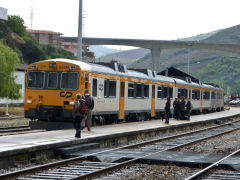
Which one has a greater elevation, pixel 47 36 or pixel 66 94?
pixel 47 36

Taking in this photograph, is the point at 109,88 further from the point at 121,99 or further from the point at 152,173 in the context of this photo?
the point at 152,173

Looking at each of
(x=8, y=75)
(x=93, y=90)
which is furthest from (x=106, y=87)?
(x=8, y=75)

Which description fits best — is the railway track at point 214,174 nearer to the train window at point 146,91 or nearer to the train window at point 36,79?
the train window at point 36,79

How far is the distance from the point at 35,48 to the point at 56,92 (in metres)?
77.7

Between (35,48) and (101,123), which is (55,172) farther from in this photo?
(35,48)

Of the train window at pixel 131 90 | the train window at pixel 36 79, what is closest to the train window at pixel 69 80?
the train window at pixel 36 79

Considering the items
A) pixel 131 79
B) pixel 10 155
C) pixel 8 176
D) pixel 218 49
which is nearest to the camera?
pixel 8 176

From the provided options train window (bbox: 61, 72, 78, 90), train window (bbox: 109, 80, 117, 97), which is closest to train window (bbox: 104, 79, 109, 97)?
train window (bbox: 109, 80, 117, 97)

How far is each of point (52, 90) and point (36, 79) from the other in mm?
965

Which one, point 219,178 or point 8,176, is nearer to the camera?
point 8,176

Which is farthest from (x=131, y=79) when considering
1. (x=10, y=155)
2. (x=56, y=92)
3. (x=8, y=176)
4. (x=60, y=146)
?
(x=8, y=176)

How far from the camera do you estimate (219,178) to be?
403 inches

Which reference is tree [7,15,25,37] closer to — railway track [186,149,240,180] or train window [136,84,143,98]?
train window [136,84,143,98]

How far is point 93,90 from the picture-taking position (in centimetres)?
2005
